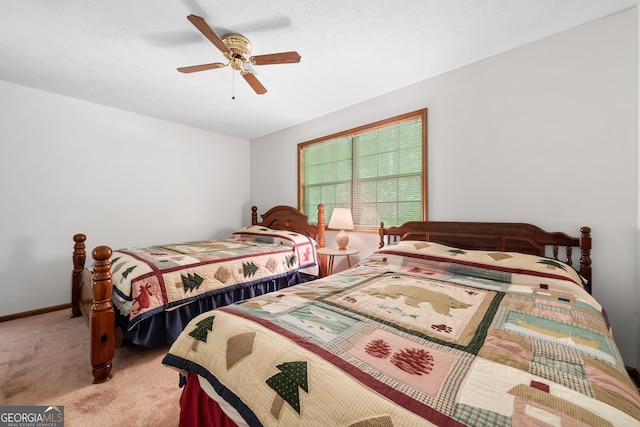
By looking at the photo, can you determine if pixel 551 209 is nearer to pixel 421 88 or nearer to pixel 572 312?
pixel 572 312

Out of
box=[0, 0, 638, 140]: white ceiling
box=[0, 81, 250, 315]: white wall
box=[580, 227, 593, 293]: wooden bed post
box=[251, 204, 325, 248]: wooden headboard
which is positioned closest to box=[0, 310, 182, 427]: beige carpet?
box=[0, 81, 250, 315]: white wall

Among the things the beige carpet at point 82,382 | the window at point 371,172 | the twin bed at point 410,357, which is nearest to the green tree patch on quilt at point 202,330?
the twin bed at point 410,357

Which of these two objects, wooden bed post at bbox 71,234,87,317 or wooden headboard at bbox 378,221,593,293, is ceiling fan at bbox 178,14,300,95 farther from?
wooden bed post at bbox 71,234,87,317

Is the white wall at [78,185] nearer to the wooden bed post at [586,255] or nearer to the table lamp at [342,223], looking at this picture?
the table lamp at [342,223]

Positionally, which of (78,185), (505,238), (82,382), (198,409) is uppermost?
(78,185)

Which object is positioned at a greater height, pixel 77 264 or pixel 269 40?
pixel 269 40

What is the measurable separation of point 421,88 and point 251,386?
2.86 metres

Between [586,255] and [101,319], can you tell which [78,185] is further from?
[586,255]

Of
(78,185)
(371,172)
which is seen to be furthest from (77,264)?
(371,172)

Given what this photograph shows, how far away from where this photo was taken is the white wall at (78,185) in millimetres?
2742

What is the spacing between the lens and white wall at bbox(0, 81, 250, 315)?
108 inches

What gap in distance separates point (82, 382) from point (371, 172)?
304cm

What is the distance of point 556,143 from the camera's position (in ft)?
6.41

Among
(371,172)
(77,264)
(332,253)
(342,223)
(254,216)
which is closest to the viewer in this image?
(77,264)
